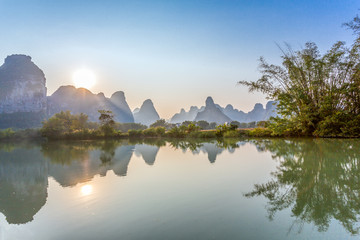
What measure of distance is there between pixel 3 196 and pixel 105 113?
17863 mm

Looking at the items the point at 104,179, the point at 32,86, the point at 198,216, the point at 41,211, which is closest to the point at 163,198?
the point at 198,216

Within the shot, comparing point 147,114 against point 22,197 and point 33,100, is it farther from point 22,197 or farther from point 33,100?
point 22,197

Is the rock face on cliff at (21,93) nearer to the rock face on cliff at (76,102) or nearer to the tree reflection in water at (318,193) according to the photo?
the rock face on cliff at (76,102)

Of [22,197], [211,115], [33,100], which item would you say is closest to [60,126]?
[22,197]

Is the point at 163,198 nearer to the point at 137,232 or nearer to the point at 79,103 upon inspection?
the point at 137,232

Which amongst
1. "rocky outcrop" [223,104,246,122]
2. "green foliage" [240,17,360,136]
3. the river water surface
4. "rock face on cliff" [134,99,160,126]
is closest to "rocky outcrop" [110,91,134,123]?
"rock face on cliff" [134,99,160,126]

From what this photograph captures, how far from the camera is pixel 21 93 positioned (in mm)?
68312

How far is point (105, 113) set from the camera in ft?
65.4

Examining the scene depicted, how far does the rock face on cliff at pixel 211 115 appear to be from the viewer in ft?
294

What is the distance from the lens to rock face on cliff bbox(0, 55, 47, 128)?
60.4 metres

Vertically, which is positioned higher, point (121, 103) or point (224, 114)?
point (121, 103)

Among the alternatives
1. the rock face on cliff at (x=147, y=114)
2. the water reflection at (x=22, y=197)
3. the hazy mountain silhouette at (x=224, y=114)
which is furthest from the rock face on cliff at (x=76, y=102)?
the water reflection at (x=22, y=197)

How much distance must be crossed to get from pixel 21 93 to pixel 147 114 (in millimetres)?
65027

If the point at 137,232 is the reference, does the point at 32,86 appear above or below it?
above
